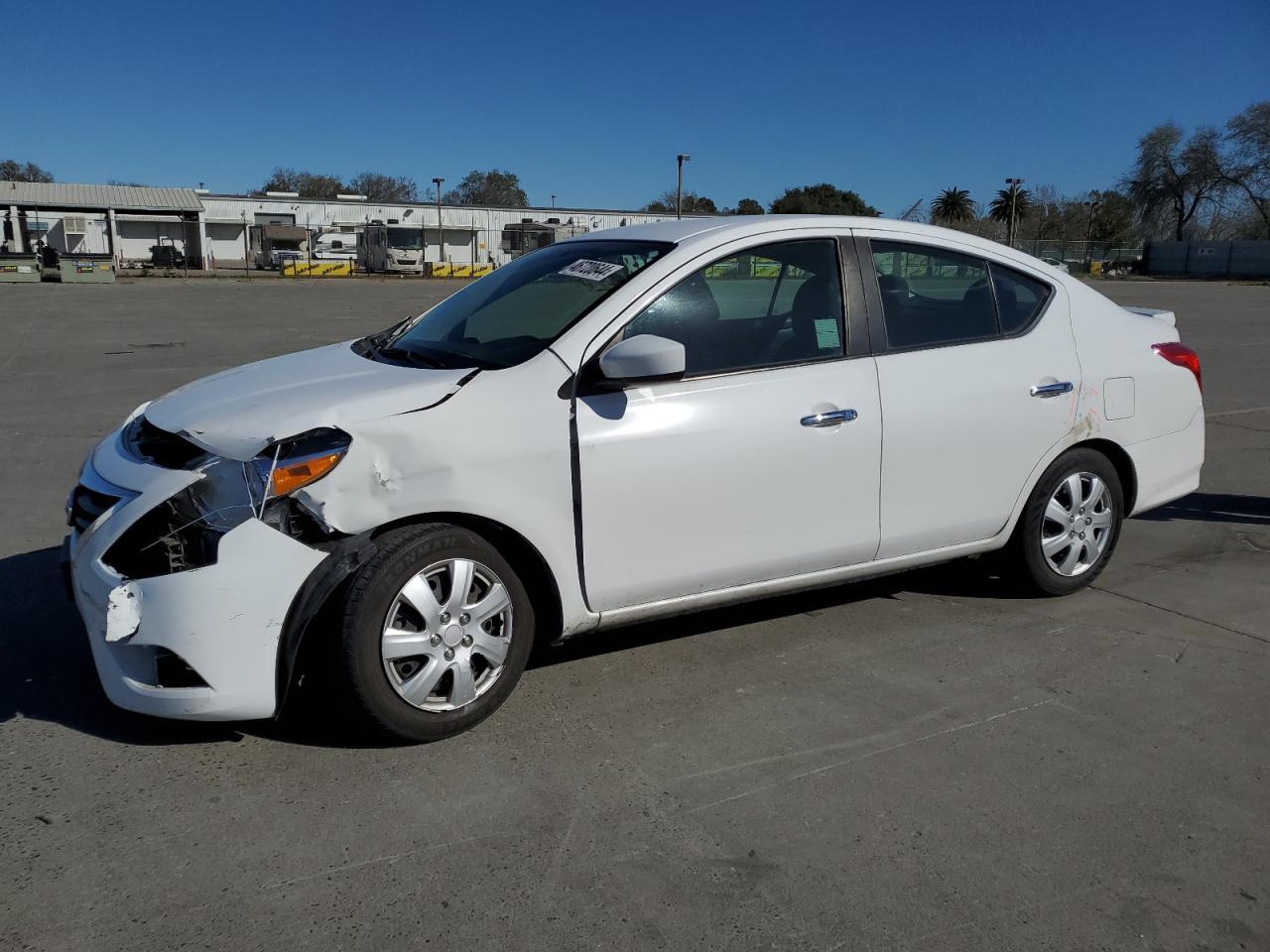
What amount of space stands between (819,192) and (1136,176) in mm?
52082

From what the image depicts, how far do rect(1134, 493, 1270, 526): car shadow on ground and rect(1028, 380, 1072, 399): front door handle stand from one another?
2.19 m

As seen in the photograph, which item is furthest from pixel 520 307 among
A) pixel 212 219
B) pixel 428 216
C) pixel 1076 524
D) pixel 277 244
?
pixel 428 216

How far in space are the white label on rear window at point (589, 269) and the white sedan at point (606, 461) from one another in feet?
0.07

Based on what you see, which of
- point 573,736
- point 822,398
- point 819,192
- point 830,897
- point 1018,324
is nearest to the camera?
point 830,897

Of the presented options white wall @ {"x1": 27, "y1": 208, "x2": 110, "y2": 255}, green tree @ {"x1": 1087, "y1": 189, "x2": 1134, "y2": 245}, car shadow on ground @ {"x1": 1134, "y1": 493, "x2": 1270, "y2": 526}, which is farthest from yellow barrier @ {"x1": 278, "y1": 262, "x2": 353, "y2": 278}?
green tree @ {"x1": 1087, "y1": 189, "x2": 1134, "y2": 245}

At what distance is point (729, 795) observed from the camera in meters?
3.07

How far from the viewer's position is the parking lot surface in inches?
99.1

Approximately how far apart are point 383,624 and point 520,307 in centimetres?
152

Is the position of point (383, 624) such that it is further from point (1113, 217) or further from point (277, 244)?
point (1113, 217)

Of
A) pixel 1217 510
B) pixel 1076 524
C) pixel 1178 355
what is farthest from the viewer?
pixel 1217 510

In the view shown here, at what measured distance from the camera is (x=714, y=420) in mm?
3645

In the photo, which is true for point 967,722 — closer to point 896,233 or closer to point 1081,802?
point 1081,802

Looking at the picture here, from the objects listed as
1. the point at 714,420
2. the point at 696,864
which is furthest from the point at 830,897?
the point at 714,420

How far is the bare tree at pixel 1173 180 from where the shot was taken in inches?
3401
